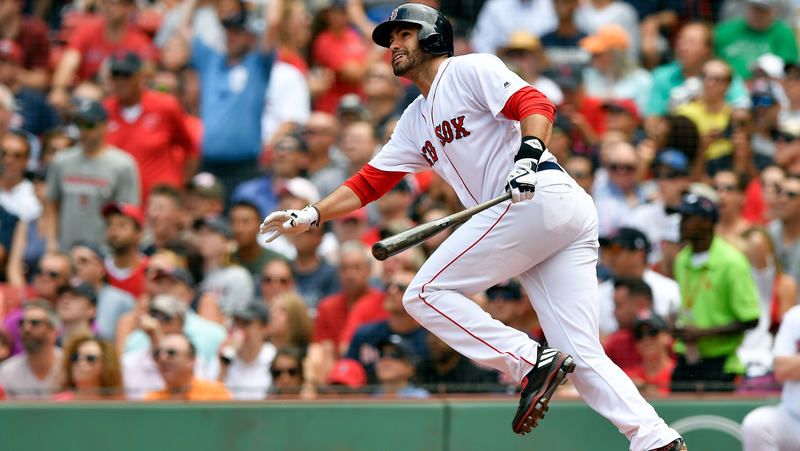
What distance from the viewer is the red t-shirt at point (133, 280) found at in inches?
311

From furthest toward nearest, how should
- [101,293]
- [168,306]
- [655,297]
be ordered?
[101,293]
[168,306]
[655,297]

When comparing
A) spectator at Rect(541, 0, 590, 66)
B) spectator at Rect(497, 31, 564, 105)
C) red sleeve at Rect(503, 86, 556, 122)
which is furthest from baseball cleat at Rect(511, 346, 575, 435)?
spectator at Rect(541, 0, 590, 66)


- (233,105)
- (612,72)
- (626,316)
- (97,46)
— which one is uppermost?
(97,46)

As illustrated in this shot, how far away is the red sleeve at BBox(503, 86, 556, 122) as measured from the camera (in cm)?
426

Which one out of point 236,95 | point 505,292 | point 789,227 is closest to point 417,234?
point 505,292

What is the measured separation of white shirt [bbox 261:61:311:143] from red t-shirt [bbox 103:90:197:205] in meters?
0.78

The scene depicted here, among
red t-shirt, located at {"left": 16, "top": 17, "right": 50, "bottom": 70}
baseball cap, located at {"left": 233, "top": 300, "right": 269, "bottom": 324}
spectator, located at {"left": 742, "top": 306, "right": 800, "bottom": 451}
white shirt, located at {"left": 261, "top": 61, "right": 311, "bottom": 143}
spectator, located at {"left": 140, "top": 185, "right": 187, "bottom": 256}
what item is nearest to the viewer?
spectator, located at {"left": 742, "top": 306, "right": 800, "bottom": 451}

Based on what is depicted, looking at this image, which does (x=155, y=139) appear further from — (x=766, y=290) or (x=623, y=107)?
(x=766, y=290)

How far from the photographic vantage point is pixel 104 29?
10.3m

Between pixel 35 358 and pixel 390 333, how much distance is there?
8.55ft

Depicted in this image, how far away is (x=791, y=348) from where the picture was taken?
5855 mm

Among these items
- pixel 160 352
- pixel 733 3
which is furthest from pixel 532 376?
pixel 733 3

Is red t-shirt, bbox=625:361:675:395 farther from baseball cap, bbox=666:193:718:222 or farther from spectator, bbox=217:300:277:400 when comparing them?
spectator, bbox=217:300:277:400

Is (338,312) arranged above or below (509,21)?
below
